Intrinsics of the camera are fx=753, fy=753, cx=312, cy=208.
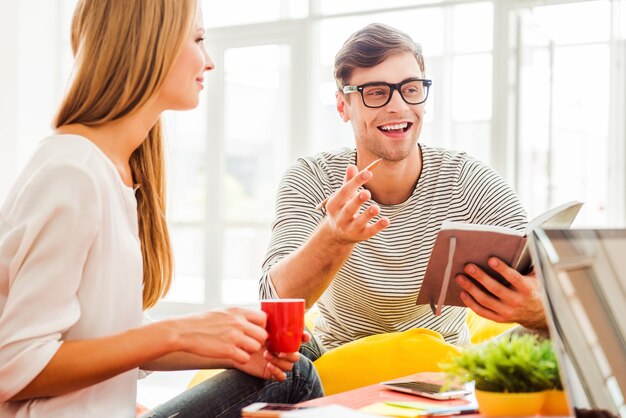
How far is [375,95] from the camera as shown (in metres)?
2.32

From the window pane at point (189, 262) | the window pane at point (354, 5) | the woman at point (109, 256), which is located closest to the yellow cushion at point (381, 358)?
the woman at point (109, 256)

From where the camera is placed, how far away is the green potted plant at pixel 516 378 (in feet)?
3.43

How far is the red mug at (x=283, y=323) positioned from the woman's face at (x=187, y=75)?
48 cm

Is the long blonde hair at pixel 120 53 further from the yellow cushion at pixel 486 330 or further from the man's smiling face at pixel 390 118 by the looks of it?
the yellow cushion at pixel 486 330

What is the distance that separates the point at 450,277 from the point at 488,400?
466 millimetres

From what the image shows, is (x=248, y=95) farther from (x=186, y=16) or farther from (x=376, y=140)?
(x=186, y=16)

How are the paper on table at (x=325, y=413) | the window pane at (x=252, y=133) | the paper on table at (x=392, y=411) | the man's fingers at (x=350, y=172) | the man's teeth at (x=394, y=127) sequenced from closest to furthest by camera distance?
the paper on table at (x=325, y=413), the paper on table at (x=392, y=411), the man's fingers at (x=350, y=172), the man's teeth at (x=394, y=127), the window pane at (x=252, y=133)

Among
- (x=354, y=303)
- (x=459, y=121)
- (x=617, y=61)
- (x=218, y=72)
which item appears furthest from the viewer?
(x=218, y=72)

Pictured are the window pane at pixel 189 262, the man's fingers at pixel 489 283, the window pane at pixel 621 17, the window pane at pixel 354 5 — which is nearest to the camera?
the man's fingers at pixel 489 283

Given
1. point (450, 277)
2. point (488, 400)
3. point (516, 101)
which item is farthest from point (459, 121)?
point (488, 400)

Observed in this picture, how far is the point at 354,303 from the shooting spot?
226 centimetres

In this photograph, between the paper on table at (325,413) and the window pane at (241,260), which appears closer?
the paper on table at (325,413)

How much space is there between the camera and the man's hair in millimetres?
2309

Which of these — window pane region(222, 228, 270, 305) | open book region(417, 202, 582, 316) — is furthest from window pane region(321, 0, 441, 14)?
open book region(417, 202, 582, 316)
